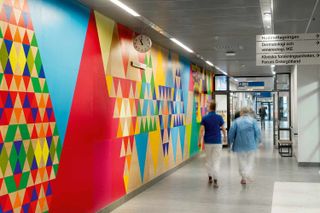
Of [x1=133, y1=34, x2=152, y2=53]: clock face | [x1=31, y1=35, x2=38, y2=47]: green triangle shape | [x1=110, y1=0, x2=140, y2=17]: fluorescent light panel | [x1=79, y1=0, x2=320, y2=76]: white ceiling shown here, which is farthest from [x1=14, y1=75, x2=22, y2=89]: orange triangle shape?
[x1=133, y1=34, x2=152, y2=53]: clock face

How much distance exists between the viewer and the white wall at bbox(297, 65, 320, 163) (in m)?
10.7

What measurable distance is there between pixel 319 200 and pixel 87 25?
4.42m

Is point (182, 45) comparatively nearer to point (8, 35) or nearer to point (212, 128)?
point (212, 128)

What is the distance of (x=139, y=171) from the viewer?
25.2ft

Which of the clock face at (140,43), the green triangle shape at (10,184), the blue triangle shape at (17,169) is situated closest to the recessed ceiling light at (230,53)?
the clock face at (140,43)

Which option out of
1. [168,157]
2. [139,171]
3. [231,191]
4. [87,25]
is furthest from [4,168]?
[168,157]

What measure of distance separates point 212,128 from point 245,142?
683mm

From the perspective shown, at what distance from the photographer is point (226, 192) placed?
298 inches

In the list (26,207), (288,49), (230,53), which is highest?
(230,53)

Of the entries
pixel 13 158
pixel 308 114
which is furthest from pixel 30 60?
pixel 308 114

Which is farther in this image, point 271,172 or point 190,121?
point 190,121

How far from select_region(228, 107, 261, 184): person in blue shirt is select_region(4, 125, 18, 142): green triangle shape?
5.19 meters

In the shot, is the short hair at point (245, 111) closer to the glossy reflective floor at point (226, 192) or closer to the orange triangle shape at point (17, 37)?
the glossy reflective floor at point (226, 192)

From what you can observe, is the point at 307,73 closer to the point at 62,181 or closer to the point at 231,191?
the point at 231,191
